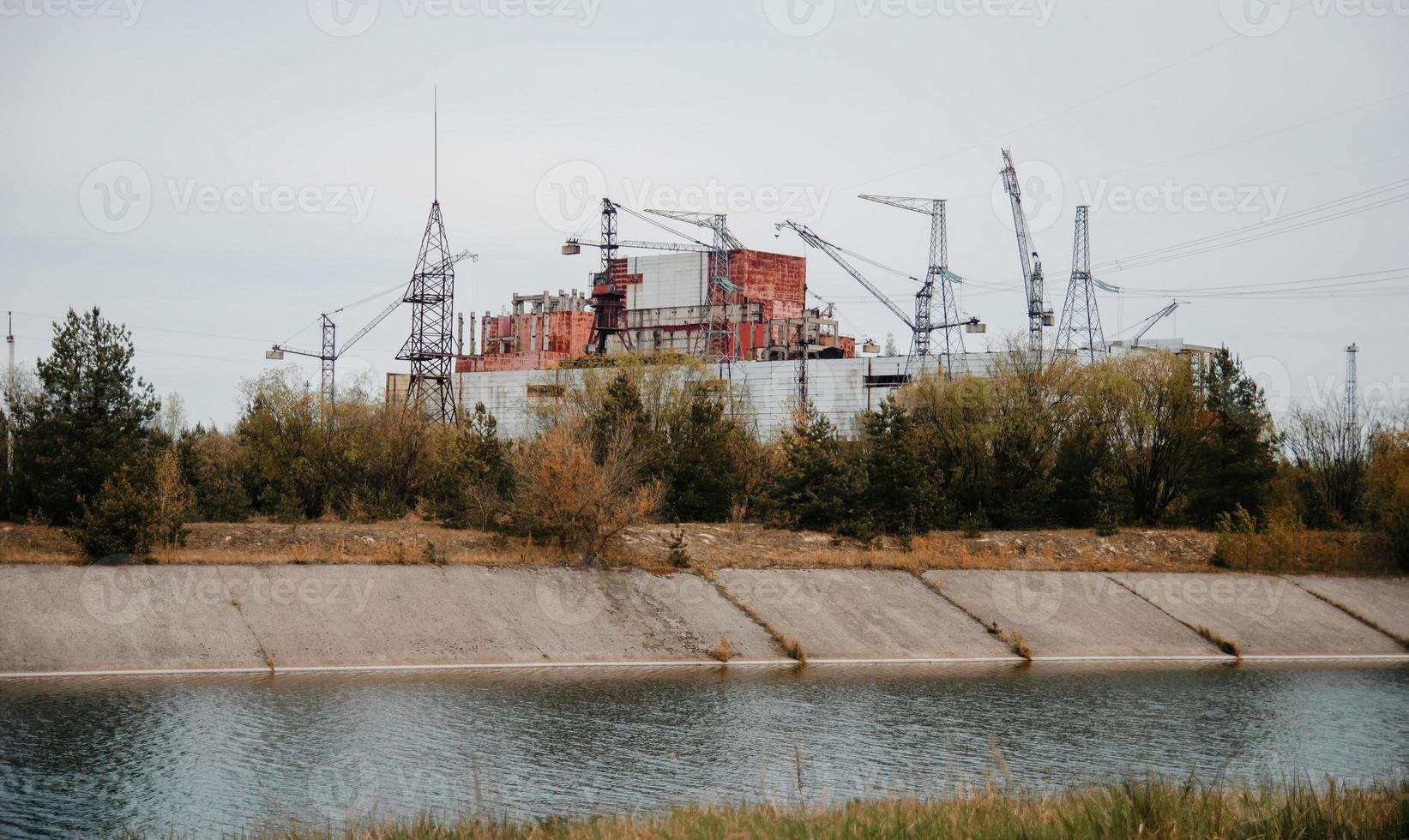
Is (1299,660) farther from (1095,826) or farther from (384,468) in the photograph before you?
(384,468)

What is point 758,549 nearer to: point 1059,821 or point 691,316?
point 1059,821

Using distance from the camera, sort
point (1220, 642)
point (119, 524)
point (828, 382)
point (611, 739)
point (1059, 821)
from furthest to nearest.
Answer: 1. point (828, 382)
2. point (1220, 642)
3. point (119, 524)
4. point (611, 739)
5. point (1059, 821)

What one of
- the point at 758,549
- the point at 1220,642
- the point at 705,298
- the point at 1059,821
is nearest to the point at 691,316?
the point at 705,298

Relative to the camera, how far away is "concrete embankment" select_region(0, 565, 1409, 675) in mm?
33906

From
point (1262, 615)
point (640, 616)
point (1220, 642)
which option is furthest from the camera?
point (1262, 615)

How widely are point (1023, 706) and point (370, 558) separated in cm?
2157

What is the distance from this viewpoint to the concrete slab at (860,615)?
39750mm

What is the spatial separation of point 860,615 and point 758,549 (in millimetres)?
8251

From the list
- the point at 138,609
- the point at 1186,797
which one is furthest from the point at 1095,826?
the point at 138,609

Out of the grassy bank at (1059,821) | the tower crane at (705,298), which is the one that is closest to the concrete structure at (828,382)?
the tower crane at (705,298)

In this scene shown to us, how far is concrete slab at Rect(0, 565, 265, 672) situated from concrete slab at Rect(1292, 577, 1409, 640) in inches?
1545

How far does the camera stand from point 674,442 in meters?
58.2

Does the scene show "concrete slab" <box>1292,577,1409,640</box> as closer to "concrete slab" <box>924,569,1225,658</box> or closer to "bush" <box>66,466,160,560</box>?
"concrete slab" <box>924,569,1225,658</box>

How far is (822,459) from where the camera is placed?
53.8 metres
